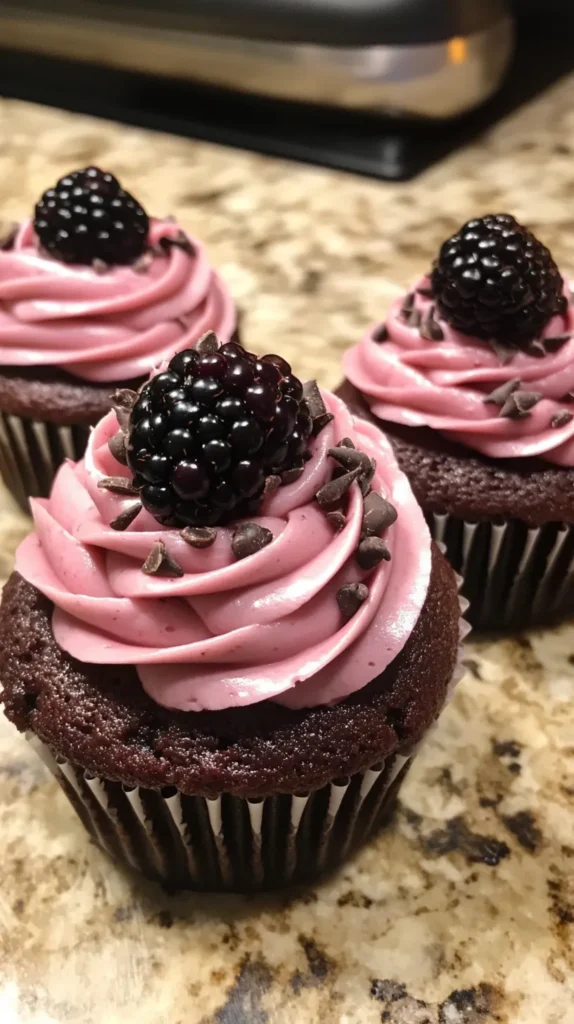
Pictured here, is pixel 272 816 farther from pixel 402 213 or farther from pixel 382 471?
pixel 402 213

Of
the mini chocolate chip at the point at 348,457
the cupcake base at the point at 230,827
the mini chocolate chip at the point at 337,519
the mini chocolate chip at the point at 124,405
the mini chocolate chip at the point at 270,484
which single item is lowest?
the cupcake base at the point at 230,827

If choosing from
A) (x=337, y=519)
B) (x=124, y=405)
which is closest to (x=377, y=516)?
(x=337, y=519)

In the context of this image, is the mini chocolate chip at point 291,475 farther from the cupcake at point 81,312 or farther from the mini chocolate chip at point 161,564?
the cupcake at point 81,312

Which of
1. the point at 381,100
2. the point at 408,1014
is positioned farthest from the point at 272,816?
the point at 381,100

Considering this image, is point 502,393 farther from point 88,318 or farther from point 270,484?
point 88,318

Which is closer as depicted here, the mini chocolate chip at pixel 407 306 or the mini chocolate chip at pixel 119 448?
the mini chocolate chip at pixel 119 448

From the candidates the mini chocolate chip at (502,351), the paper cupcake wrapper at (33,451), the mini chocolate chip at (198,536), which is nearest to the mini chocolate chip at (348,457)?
the mini chocolate chip at (198,536)

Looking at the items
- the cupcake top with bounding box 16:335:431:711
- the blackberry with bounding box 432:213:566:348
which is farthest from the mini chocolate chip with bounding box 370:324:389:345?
the cupcake top with bounding box 16:335:431:711
